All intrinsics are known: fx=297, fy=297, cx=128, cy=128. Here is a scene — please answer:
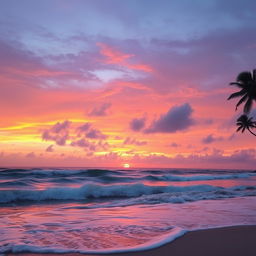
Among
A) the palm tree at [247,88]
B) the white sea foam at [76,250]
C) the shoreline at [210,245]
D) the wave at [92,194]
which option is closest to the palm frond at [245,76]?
the palm tree at [247,88]

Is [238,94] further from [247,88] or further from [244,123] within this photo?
[244,123]

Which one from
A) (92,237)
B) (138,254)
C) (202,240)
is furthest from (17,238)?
(202,240)

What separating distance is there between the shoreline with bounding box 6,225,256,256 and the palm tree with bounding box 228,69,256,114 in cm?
1867

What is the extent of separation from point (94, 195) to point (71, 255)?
11.5 meters

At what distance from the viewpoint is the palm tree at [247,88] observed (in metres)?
22.8

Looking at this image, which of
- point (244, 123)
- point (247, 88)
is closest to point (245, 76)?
point (247, 88)

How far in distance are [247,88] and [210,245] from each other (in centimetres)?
2025

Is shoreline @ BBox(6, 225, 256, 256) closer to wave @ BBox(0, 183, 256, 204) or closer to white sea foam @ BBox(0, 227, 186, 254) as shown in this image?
white sea foam @ BBox(0, 227, 186, 254)

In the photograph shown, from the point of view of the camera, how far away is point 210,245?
4.98 m

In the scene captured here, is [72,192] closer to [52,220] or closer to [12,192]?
[12,192]

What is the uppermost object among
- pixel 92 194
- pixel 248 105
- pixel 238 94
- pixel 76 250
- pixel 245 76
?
pixel 245 76

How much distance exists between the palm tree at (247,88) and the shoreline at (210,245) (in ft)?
61.3

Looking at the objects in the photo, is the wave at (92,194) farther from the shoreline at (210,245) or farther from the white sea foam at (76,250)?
the white sea foam at (76,250)

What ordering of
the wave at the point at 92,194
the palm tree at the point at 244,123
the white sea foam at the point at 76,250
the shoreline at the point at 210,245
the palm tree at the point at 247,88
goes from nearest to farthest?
1. the shoreline at the point at 210,245
2. the white sea foam at the point at 76,250
3. the wave at the point at 92,194
4. the palm tree at the point at 247,88
5. the palm tree at the point at 244,123
